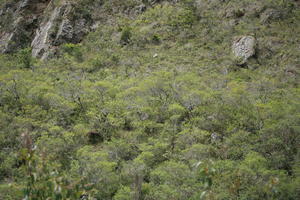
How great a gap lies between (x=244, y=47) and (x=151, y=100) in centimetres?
1133

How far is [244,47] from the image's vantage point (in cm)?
2542

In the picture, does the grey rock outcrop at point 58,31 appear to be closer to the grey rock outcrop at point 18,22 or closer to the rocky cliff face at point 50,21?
the rocky cliff face at point 50,21

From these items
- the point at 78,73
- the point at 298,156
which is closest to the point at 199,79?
the point at 298,156

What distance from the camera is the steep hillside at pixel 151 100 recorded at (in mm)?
11344

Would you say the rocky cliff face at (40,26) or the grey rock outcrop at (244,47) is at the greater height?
the rocky cliff face at (40,26)

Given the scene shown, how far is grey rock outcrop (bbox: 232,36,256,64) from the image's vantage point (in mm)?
24672

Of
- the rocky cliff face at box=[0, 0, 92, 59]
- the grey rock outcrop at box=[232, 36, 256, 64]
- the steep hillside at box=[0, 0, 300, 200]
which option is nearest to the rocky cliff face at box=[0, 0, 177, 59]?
the rocky cliff face at box=[0, 0, 92, 59]

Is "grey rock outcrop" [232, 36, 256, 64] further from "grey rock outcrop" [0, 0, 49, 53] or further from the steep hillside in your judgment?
"grey rock outcrop" [0, 0, 49, 53]

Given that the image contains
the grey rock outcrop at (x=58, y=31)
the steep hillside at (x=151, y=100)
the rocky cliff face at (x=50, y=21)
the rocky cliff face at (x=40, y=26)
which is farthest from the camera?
the rocky cliff face at (x=50, y=21)

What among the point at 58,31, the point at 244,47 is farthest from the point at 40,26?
the point at 244,47

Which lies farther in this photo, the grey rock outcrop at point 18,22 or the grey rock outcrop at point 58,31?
the grey rock outcrop at point 18,22

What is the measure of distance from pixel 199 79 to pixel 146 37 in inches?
445

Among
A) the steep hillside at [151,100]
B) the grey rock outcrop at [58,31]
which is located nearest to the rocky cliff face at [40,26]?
the grey rock outcrop at [58,31]

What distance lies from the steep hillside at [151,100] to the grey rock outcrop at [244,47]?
0.16 metres
